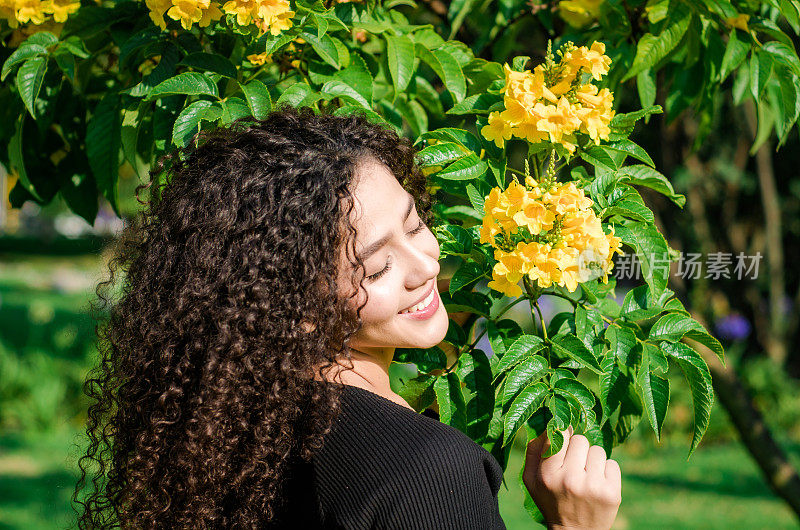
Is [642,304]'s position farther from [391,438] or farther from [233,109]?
[233,109]

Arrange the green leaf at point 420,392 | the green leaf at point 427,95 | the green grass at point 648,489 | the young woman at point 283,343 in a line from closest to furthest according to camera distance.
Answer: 1. the young woman at point 283,343
2. the green leaf at point 420,392
3. the green leaf at point 427,95
4. the green grass at point 648,489

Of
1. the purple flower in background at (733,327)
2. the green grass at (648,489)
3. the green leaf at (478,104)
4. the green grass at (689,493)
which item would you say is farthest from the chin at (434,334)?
the purple flower in background at (733,327)

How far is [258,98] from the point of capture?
160cm

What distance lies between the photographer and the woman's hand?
56.7 inches

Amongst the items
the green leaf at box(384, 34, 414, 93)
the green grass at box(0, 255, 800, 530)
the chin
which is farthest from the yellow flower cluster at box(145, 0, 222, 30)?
the green grass at box(0, 255, 800, 530)

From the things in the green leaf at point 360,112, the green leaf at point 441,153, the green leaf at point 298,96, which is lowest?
the green leaf at point 441,153

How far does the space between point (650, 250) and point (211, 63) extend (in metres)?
0.95

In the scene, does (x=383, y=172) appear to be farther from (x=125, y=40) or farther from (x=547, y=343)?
(x=125, y=40)

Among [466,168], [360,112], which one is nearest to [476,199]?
[466,168]

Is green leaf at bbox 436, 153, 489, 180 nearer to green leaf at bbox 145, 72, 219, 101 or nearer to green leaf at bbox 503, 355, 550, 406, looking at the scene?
green leaf at bbox 503, 355, 550, 406

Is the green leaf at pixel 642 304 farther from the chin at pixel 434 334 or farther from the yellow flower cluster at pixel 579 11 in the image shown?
the yellow flower cluster at pixel 579 11

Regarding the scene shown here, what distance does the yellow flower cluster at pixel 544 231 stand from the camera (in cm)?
143

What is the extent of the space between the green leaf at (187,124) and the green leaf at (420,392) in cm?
65

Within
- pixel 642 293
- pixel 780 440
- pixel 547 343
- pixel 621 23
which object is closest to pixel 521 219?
pixel 547 343
